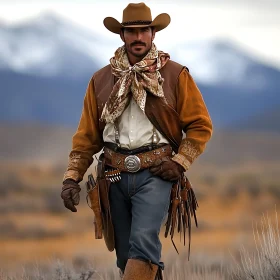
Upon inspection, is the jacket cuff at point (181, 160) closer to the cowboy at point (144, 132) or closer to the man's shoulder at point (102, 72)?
the cowboy at point (144, 132)

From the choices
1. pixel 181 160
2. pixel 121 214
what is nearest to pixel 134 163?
pixel 181 160

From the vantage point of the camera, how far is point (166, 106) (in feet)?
24.5

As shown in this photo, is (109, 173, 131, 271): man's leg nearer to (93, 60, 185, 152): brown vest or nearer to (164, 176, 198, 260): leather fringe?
(164, 176, 198, 260): leather fringe

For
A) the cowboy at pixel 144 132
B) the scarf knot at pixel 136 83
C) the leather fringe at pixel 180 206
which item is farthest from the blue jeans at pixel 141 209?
the scarf knot at pixel 136 83

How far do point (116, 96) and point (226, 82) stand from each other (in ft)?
279

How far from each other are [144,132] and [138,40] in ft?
2.01

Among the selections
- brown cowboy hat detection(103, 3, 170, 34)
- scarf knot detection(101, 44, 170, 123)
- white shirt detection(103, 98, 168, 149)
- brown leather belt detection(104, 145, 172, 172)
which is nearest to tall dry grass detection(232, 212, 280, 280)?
brown leather belt detection(104, 145, 172, 172)

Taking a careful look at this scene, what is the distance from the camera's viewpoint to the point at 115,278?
8844mm

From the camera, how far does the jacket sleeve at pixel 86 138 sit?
7750 millimetres

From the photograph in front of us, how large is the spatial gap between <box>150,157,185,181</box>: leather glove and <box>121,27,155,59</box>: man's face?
731 millimetres

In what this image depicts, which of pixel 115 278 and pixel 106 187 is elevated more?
pixel 106 187

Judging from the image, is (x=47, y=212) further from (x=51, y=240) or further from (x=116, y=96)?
(x=116, y=96)

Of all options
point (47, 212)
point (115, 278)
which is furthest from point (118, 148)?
point (47, 212)

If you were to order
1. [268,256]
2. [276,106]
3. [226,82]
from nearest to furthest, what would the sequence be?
[268,256] → [276,106] → [226,82]
